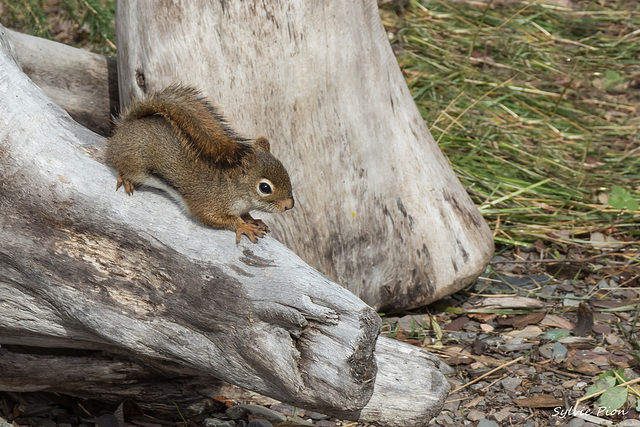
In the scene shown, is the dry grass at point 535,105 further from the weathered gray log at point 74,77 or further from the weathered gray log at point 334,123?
the weathered gray log at point 74,77

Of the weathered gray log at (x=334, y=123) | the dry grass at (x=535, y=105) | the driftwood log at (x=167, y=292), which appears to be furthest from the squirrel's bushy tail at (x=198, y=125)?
the dry grass at (x=535, y=105)

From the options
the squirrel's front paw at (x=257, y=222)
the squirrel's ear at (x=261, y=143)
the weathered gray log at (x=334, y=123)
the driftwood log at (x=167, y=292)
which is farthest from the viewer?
the weathered gray log at (x=334, y=123)

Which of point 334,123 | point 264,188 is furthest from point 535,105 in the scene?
point 264,188

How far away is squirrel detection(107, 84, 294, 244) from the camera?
8.18 ft

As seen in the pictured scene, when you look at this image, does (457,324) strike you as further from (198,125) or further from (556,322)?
(198,125)

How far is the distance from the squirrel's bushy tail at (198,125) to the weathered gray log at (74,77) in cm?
87

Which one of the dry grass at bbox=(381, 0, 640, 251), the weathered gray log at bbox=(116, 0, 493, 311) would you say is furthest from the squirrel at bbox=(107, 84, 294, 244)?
the dry grass at bbox=(381, 0, 640, 251)

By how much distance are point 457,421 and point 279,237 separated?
1.03 metres

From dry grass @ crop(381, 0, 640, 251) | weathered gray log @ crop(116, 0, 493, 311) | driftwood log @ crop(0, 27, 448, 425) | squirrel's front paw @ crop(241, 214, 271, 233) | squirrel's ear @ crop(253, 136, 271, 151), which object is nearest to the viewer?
driftwood log @ crop(0, 27, 448, 425)

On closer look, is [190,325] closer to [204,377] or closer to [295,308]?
[295,308]

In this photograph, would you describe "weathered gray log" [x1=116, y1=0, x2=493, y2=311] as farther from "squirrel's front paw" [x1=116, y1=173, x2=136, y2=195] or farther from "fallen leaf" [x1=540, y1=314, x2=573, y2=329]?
"squirrel's front paw" [x1=116, y1=173, x2=136, y2=195]

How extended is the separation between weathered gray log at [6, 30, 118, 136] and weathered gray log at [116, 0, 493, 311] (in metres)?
0.33

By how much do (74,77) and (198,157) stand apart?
112 centimetres

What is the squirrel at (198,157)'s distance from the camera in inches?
98.1
